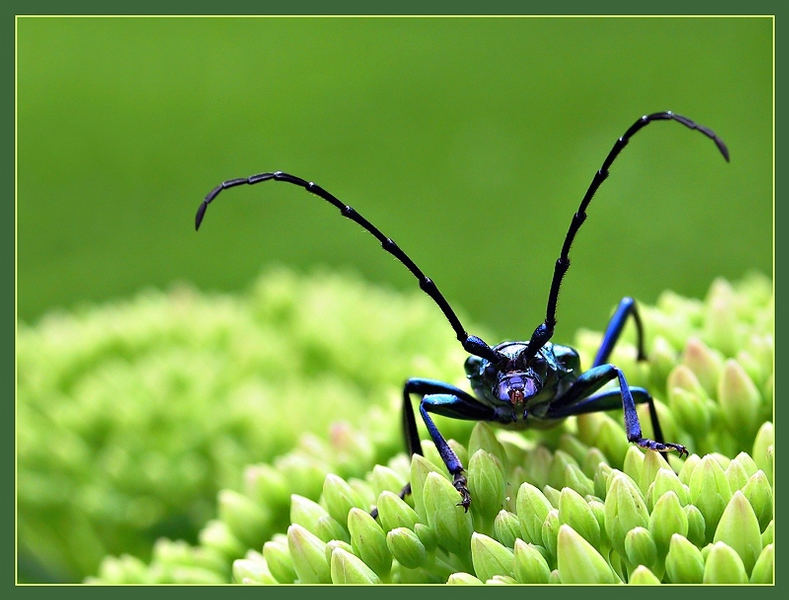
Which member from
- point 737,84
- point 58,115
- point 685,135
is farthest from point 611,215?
point 58,115

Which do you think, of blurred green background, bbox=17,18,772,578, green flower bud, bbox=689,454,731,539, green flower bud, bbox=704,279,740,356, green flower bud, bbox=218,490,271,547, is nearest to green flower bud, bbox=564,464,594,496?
green flower bud, bbox=689,454,731,539

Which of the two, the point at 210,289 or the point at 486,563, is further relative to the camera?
the point at 210,289

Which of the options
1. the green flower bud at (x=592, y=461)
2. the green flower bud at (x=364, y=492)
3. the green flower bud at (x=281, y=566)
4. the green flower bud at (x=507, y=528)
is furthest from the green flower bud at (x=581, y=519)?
the green flower bud at (x=281, y=566)

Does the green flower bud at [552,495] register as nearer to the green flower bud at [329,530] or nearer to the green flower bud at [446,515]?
the green flower bud at [446,515]

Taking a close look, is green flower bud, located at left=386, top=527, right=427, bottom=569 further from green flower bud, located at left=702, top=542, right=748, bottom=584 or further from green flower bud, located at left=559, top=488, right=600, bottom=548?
green flower bud, located at left=702, top=542, right=748, bottom=584

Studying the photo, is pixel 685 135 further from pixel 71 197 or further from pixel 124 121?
pixel 71 197

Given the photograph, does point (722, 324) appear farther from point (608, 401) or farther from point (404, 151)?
point (404, 151)
